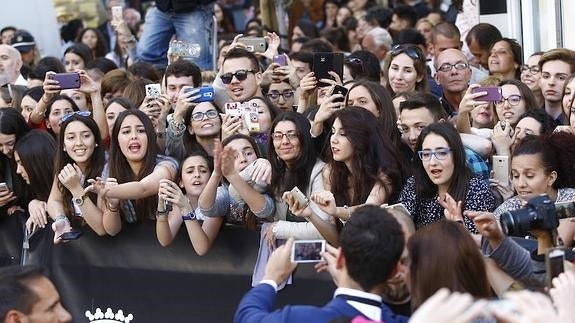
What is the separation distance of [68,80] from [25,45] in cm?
444

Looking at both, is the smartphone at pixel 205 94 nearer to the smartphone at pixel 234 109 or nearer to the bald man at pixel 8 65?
the smartphone at pixel 234 109

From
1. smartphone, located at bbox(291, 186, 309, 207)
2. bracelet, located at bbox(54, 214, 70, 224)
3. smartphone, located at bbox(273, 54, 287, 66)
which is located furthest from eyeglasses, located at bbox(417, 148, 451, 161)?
smartphone, located at bbox(273, 54, 287, 66)

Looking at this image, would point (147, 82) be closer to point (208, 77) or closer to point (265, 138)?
point (208, 77)

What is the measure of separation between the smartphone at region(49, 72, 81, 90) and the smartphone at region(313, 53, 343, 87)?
69.2 inches

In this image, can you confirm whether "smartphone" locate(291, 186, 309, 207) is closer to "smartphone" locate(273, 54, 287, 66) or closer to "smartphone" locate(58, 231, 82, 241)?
"smartphone" locate(58, 231, 82, 241)

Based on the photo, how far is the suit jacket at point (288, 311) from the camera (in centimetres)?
530

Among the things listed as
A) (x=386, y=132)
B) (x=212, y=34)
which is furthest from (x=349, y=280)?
(x=212, y=34)

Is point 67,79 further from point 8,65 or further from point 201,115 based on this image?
point 8,65

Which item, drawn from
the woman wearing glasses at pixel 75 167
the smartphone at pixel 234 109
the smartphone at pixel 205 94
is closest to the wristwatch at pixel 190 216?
the woman wearing glasses at pixel 75 167

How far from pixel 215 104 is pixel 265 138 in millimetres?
512

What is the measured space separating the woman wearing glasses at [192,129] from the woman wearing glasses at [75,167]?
0.50 meters

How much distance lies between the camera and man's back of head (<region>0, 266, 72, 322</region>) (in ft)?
17.5

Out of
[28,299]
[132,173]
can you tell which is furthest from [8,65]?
[28,299]

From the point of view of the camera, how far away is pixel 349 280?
5.35m
